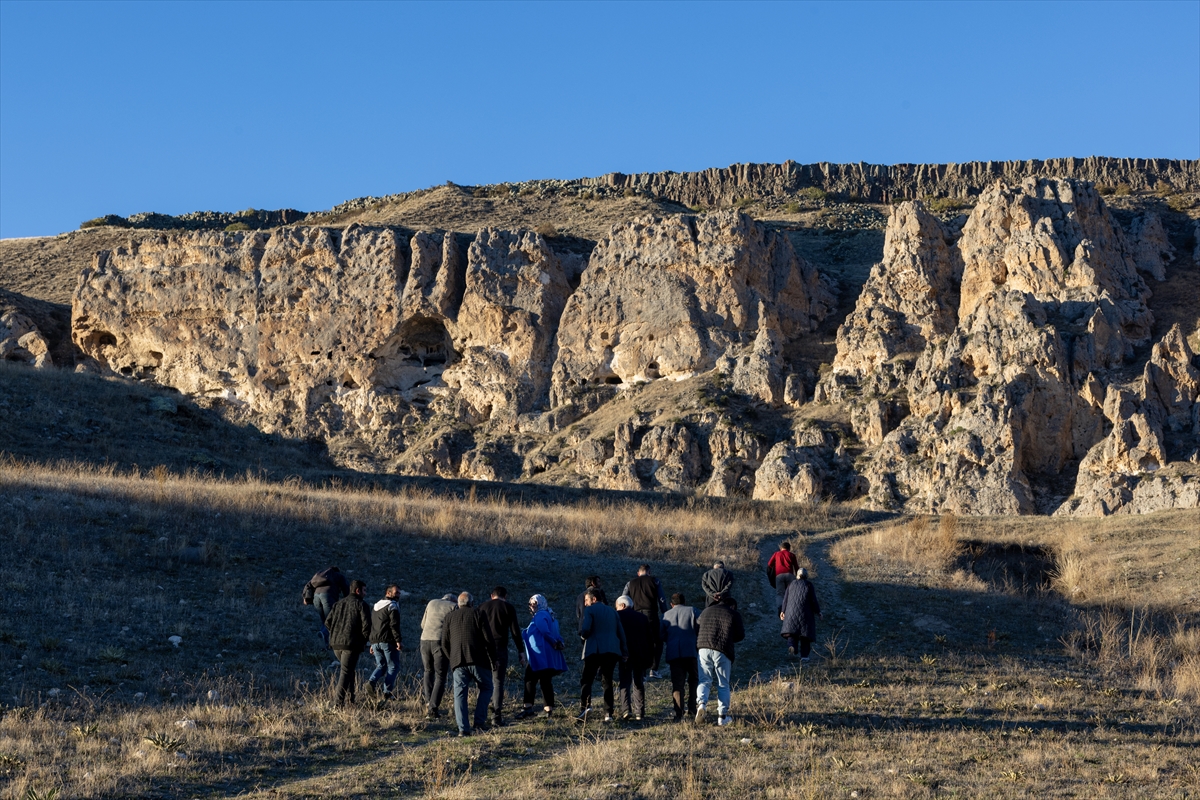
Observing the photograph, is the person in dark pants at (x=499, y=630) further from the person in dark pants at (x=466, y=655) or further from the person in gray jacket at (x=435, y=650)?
the person in gray jacket at (x=435, y=650)

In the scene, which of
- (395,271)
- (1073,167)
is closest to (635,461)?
(395,271)

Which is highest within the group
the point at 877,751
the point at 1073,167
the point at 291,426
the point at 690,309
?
the point at 1073,167

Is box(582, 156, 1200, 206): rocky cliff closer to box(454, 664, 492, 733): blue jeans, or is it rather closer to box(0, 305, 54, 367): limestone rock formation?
box(0, 305, 54, 367): limestone rock formation

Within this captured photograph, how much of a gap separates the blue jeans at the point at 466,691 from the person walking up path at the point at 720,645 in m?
2.15

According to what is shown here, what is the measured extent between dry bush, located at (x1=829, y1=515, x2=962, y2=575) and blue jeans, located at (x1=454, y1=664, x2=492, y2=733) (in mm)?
12844

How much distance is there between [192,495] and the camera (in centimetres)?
2327

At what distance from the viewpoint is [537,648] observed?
1228 centimetres

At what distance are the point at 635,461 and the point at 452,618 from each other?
2883 cm

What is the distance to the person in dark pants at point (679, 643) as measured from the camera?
480 inches

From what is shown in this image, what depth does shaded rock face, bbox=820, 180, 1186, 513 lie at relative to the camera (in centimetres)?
3597

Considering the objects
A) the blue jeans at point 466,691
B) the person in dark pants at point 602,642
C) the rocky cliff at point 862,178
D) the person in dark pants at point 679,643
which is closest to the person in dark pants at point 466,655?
the blue jeans at point 466,691

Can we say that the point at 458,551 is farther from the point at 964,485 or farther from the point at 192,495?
the point at 964,485

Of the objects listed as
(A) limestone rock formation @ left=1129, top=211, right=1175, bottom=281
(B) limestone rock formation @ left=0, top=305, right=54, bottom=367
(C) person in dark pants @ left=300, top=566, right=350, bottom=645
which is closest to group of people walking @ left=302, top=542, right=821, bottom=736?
(C) person in dark pants @ left=300, top=566, right=350, bottom=645

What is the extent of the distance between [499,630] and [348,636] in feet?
5.48
